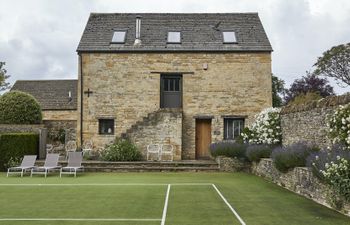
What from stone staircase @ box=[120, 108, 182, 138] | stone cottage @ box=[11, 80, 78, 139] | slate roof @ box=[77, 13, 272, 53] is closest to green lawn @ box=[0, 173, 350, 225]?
stone staircase @ box=[120, 108, 182, 138]

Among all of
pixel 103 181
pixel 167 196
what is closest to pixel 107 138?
pixel 103 181

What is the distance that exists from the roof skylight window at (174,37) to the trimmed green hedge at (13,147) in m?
9.34

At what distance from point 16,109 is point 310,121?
15.4 meters

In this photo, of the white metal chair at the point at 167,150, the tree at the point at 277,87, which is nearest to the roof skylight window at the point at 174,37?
the white metal chair at the point at 167,150

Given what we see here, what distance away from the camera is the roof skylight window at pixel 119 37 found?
82.6 ft

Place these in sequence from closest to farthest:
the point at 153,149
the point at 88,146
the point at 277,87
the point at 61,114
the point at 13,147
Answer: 1. the point at 13,147
2. the point at 153,149
3. the point at 88,146
4. the point at 61,114
5. the point at 277,87

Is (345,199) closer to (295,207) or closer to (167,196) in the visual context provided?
(295,207)

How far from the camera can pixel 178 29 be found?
26.3 m

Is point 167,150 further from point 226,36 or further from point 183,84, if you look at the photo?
point 226,36

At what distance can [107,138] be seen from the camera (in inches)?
952

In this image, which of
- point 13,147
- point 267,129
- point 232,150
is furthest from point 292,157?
point 13,147

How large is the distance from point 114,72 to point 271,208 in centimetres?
1597

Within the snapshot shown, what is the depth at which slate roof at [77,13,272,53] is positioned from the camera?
24547mm

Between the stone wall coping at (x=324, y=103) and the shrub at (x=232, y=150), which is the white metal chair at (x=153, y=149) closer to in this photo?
the shrub at (x=232, y=150)
